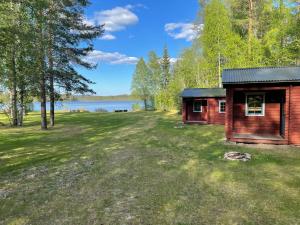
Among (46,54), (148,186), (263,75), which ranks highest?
(46,54)

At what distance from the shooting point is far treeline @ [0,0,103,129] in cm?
1383

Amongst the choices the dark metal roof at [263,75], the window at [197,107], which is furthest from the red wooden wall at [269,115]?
the window at [197,107]

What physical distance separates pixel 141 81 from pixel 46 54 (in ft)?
108

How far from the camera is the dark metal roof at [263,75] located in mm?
11297

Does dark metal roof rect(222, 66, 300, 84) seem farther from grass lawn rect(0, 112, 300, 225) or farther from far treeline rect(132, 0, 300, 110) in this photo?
far treeline rect(132, 0, 300, 110)

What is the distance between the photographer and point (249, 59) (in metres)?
23.8

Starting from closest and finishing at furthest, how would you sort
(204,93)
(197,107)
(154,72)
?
(204,93), (197,107), (154,72)

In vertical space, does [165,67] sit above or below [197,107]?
above

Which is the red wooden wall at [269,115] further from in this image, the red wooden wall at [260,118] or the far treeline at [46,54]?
the far treeline at [46,54]

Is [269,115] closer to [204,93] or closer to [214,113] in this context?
[214,113]

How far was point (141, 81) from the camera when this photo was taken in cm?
4978

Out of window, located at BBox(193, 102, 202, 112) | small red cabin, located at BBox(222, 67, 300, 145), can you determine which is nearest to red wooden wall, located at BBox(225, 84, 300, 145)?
small red cabin, located at BBox(222, 67, 300, 145)

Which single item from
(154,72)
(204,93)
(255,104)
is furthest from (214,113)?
(154,72)

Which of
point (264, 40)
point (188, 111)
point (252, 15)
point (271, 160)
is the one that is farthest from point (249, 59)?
point (271, 160)
